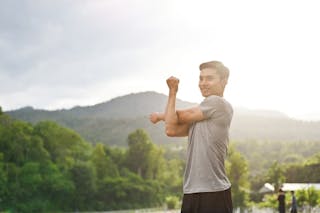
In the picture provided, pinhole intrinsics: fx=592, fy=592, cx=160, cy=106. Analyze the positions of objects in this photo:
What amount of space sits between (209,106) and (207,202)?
0.47 metres

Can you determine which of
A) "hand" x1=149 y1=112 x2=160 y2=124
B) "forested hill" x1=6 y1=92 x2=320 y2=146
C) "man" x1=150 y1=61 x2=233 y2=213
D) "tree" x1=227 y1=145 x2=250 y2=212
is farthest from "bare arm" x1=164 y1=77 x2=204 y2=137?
"forested hill" x1=6 y1=92 x2=320 y2=146

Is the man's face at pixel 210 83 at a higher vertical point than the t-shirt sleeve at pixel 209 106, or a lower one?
higher

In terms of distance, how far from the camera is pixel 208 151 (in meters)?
2.86

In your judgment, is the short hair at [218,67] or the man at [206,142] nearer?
the man at [206,142]

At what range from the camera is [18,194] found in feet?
168

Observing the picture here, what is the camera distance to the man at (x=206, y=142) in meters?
2.86

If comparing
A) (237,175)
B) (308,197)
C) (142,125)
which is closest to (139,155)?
(237,175)

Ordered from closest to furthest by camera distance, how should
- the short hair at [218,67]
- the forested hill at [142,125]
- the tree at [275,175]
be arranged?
the short hair at [218,67]
the tree at [275,175]
the forested hill at [142,125]

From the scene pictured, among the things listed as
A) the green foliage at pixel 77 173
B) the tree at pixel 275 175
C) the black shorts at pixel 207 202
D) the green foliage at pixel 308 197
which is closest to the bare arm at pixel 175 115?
the black shorts at pixel 207 202

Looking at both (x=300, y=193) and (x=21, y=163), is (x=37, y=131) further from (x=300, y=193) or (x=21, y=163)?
(x=300, y=193)

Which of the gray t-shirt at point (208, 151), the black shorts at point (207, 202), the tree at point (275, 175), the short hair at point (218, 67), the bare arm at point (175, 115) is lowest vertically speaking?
the tree at point (275, 175)

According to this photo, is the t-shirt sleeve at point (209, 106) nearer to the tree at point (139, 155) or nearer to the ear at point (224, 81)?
the ear at point (224, 81)

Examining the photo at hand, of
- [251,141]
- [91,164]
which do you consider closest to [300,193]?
[91,164]

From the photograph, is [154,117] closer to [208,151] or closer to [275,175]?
[208,151]
